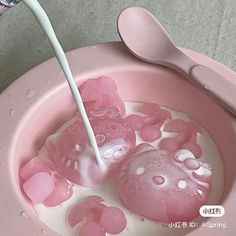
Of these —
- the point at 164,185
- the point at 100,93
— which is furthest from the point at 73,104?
the point at 164,185

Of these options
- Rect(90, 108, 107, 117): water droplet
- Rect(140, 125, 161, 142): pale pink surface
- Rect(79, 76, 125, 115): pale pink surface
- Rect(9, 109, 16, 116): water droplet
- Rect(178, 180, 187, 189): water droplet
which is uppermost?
Rect(9, 109, 16, 116): water droplet

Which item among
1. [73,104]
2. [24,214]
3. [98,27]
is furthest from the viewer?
[98,27]

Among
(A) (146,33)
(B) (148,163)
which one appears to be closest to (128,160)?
(B) (148,163)

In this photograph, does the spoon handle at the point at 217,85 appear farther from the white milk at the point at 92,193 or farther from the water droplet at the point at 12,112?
the water droplet at the point at 12,112

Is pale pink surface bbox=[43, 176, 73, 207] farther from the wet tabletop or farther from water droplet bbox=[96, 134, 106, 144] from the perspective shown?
the wet tabletop

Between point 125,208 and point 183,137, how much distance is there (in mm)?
87

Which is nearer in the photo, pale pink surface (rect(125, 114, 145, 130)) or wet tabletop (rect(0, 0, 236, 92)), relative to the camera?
pale pink surface (rect(125, 114, 145, 130))

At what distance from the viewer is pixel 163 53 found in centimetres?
57

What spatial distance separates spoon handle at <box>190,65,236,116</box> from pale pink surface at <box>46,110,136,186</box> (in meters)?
0.08

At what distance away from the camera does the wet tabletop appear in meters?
0.67

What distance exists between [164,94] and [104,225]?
15 centimetres

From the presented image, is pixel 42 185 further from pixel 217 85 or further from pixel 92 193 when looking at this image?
pixel 217 85

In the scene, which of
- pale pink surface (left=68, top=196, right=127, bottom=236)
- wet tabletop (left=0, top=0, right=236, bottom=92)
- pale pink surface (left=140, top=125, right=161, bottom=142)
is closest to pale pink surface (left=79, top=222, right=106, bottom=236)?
pale pink surface (left=68, top=196, right=127, bottom=236)

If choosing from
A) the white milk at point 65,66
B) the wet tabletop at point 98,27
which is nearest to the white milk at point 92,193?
the white milk at point 65,66
